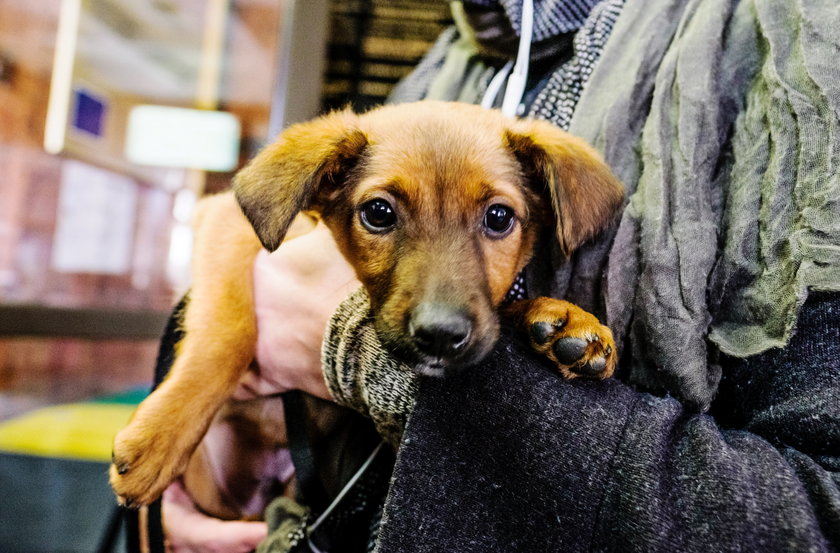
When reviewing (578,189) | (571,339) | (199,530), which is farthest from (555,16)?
(199,530)

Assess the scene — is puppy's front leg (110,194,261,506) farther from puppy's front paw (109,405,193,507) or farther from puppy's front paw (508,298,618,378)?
puppy's front paw (508,298,618,378)

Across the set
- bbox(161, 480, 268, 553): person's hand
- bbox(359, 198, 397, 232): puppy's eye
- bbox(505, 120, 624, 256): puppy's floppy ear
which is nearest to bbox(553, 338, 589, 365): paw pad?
bbox(505, 120, 624, 256): puppy's floppy ear

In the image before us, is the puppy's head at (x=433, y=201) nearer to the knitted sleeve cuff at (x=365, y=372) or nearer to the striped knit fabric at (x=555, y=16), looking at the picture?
the knitted sleeve cuff at (x=365, y=372)

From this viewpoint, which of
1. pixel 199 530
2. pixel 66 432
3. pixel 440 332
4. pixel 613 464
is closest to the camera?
pixel 613 464

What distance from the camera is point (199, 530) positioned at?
1.50 metres

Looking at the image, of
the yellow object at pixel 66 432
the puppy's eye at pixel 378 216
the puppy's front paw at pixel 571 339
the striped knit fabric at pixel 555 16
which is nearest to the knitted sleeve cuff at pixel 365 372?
the puppy's eye at pixel 378 216

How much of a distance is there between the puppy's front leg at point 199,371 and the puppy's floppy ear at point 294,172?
0.27 meters

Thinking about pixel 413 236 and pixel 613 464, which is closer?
pixel 613 464

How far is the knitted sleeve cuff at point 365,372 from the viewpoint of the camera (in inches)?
42.4

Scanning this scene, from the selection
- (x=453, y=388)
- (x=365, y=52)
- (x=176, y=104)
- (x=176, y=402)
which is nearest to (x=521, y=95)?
(x=453, y=388)

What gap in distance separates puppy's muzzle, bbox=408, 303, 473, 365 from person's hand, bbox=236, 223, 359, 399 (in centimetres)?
27

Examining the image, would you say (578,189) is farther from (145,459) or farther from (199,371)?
(145,459)

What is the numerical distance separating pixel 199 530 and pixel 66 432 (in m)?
2.47

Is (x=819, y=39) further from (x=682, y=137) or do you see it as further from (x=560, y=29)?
(x=560, y=29)
